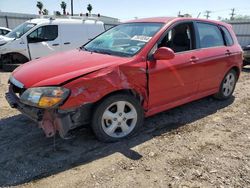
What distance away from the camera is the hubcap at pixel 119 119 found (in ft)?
12.0

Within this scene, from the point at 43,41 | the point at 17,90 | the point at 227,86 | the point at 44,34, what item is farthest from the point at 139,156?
A: the point at 44,34

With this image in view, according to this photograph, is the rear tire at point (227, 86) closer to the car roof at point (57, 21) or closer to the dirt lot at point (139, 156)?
the dirt lot at point (139, 156)

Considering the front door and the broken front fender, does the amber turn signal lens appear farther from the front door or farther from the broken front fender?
the front door

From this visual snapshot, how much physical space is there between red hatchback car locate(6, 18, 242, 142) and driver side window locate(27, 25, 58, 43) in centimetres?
573

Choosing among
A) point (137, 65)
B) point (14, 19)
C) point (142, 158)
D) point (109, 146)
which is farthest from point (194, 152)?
point (14, 19)

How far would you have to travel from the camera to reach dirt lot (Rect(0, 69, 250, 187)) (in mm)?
2986

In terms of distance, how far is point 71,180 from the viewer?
9.70 feet

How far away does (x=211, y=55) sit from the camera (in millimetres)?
4910

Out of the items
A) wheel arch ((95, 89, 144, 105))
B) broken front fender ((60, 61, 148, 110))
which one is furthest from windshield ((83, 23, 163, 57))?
wheel arch ((95, 89, 144, 105))

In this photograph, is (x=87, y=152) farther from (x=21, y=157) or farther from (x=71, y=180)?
(x=21, y=157)

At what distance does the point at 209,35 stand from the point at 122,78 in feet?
7.98

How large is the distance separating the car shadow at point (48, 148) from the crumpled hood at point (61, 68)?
2.71 ft

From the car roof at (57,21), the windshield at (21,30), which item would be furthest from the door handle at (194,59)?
the windshield at (21,30)

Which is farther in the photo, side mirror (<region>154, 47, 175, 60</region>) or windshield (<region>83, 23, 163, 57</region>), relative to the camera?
windshield (<region>83, 23, 163, 57</region>)
